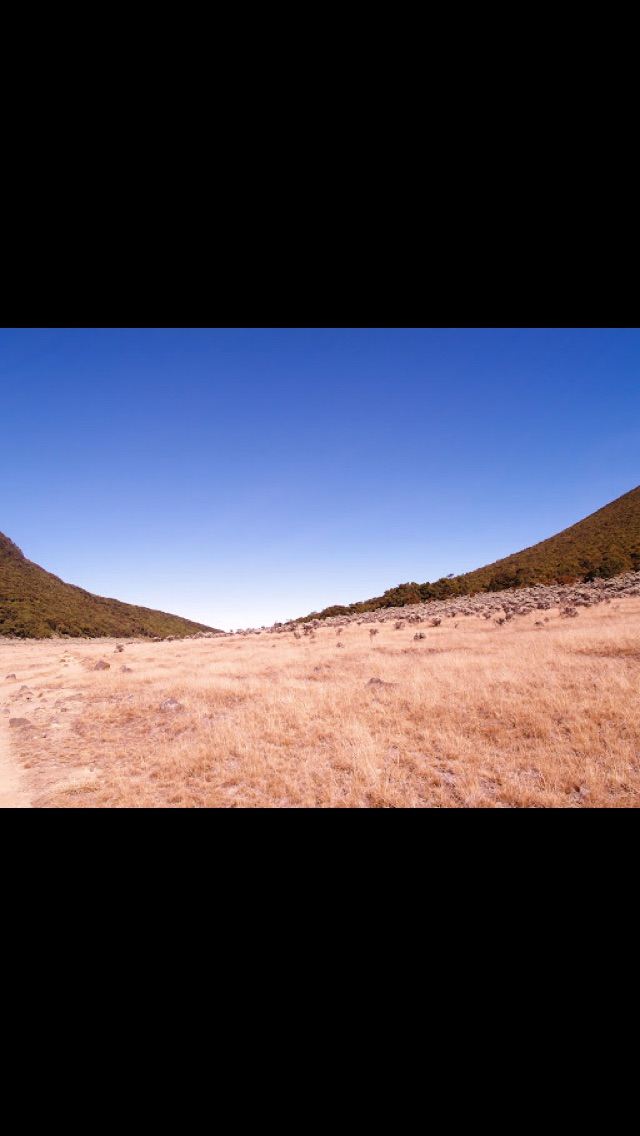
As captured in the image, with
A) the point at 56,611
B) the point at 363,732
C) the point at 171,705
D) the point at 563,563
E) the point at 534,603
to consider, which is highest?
the point at 56,611

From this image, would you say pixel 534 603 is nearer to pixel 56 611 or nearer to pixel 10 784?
pixel 10 784

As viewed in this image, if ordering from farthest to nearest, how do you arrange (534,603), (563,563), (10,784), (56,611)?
(56,611) → (563,563) → (534,603) → (10,784)

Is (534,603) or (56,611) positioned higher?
(56,611)

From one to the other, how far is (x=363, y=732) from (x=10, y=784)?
5160 millimetres

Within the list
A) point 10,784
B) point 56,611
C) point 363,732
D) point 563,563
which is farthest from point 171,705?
point 56,611

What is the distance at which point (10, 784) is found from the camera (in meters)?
5.68

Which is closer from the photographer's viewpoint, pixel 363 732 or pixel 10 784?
pixel 10 784

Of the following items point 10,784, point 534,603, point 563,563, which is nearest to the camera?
point 10,784

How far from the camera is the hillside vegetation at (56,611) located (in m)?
32.7

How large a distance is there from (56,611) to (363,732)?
40586 mm
